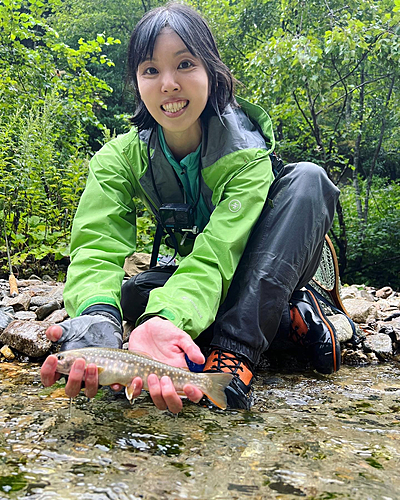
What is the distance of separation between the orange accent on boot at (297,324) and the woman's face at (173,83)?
1.26 m

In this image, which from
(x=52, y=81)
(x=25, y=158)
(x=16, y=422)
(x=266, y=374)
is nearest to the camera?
(x=16, y=422)

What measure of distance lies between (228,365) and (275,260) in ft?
1.91

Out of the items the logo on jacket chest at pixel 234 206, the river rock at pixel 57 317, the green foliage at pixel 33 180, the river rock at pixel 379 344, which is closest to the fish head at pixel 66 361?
the logo on jacket chest at pixel 234 206

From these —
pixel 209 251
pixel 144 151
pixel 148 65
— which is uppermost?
pixel 148 65

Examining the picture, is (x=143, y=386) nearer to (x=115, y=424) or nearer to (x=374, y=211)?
(x=115, y=424)

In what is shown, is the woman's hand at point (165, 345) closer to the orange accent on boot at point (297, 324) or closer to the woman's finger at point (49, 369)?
the woman's finger at point (49, 369)

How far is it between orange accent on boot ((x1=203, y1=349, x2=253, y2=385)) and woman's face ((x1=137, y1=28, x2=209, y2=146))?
1.23m

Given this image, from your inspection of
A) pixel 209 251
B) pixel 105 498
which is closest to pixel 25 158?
pixel 209 251

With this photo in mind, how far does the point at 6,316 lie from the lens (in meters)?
3.24

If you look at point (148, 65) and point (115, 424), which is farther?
point (148, 65)

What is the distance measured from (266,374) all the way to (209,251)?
3.01 ft

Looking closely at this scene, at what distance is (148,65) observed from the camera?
236 centimetres

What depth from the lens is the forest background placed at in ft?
19.1

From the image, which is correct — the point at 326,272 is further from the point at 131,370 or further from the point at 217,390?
the point at 131,370
